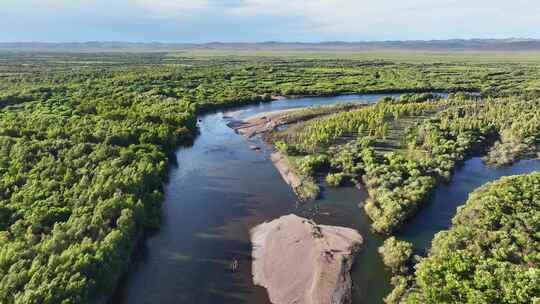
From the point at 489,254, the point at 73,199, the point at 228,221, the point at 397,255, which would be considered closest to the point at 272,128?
the point at 228,221

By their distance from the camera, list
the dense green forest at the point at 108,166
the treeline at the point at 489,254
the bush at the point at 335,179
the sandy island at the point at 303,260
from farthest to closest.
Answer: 1. the bush at the point at 335,179
2. the sandy island at the point at 303,260
3. the dense green forest at the point at 108,166
4. the treeline at the point at 489,254

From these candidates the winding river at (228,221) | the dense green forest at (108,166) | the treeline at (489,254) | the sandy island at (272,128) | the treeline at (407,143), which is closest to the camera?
the treeline at (489,254)

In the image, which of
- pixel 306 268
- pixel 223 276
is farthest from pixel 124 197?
pixel 306 268

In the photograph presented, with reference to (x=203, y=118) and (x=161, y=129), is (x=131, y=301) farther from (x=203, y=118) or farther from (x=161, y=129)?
(x=203, y=118)

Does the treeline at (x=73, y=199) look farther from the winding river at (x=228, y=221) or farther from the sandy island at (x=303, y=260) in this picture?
the sandy island at (x=303, y=260)

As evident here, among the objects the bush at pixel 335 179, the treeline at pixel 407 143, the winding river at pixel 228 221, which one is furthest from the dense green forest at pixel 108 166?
the winding river at pixel 228 221
